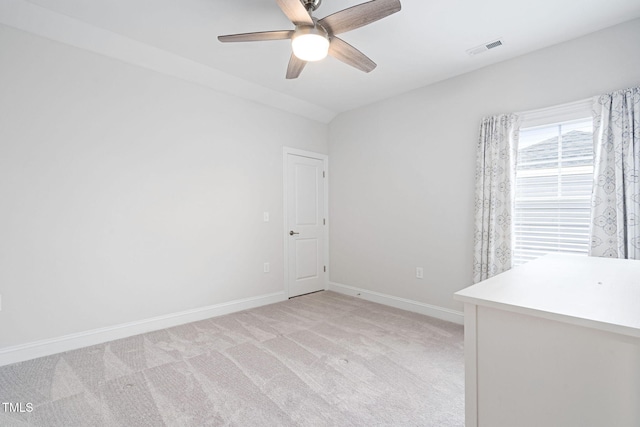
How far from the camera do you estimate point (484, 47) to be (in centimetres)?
262

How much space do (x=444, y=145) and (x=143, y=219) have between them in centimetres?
328

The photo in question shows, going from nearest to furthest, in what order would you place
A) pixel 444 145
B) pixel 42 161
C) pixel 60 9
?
1. pixel 60 9
2. pixel 42 161
3. pixel 444 145

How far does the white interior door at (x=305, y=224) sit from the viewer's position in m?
4.12

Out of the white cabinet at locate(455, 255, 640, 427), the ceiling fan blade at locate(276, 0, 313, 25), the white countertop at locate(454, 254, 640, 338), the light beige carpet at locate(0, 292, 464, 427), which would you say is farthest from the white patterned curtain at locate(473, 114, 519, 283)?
the ceiling fan blade at locate(276, 0, 313, 25)

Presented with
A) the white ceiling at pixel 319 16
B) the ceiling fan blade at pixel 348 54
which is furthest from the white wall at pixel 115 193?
the ceiling fan blade at pixel 348 54

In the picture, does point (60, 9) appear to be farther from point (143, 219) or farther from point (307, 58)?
point (307, 58)

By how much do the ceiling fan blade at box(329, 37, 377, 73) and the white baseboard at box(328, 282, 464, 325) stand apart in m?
2.64

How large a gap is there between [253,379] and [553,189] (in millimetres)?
2991

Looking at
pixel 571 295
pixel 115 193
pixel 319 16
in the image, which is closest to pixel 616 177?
pixel 571 295

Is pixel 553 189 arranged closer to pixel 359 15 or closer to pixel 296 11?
pixel 359 15

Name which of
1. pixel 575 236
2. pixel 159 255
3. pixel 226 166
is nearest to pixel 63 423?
pixel 159 255

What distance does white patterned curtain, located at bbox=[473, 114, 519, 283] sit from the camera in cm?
278

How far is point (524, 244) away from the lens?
9.16 feet

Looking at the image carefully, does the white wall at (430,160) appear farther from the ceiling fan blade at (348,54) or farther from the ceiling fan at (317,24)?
the ceiling fan at (317,24)
